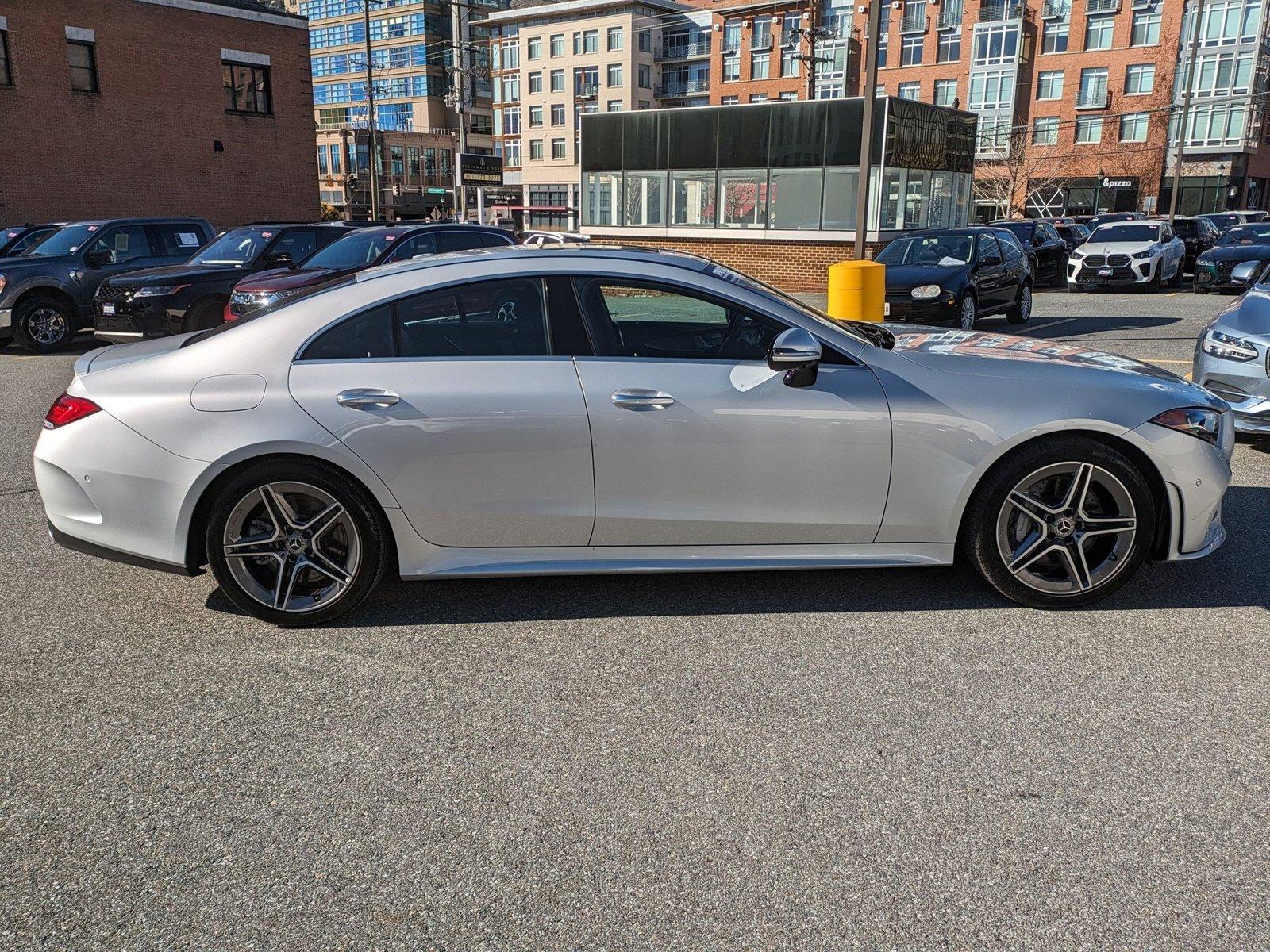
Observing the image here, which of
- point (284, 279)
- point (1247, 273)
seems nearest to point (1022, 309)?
point (1247, 273)

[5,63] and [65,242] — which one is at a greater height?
[5,63]

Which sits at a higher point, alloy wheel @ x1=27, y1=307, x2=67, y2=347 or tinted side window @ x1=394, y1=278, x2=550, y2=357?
tinted side window @ x1=394, y1=278, x2=550, y2=357

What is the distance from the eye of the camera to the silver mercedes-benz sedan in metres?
4.29

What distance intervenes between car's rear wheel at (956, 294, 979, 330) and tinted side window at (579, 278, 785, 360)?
1065 centimetres

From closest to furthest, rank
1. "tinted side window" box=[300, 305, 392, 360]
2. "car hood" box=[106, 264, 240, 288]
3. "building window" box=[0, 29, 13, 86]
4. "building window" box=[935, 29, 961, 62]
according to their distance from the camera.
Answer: "tinted side window" box=[300, 305, 392, 360]
"car hood" box=[106, 264, 240, 288]
"building window" box=[0, 29, 13, 86]
"building window" box=[935, 29, 961, 62]

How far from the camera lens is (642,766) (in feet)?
10.9

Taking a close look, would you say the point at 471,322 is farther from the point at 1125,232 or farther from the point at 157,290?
the point at 1125,232

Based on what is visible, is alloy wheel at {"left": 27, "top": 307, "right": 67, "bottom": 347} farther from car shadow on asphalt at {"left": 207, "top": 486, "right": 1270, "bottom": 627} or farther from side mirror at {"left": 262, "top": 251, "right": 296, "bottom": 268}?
car shadow on asphalt at {"left": 207, "top": 486, "right": 1270, "bottom": 627}

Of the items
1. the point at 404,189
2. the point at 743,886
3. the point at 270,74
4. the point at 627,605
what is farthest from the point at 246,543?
the point at 404,189

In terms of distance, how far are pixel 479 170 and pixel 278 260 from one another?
19.8 m

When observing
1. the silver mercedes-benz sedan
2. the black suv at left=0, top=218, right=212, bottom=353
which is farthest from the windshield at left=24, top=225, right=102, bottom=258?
the silver mercedes-benz sedan

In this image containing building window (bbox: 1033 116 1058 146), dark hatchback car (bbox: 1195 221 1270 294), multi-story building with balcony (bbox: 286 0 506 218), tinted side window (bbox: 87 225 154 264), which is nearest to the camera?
tinted side window (bbox: 87 225 154 264)

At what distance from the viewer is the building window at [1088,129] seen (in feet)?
210

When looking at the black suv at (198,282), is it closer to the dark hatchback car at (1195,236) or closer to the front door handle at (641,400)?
the front door handle at (641,400)
